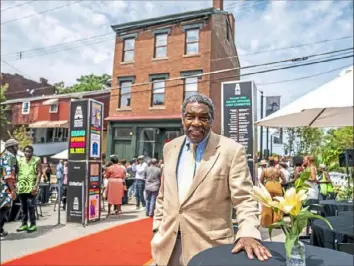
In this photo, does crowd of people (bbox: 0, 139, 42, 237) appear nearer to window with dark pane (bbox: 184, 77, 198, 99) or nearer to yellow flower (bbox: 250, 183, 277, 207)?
yellow flower (bbox: 250, 183, 277, 207)

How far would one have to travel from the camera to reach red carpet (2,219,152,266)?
496 centimetres

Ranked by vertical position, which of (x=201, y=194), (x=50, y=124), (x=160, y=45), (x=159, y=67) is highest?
(x=160, y=45)

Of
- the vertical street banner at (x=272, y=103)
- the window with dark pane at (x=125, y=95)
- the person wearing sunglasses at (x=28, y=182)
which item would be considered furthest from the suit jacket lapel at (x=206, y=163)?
the window with dark pane at (x=125, y=95)

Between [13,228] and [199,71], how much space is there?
14275mm

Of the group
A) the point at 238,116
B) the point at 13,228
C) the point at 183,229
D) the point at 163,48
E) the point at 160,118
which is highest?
the point at 163,48

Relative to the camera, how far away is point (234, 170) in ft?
6.28

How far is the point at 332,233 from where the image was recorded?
352 centimetres

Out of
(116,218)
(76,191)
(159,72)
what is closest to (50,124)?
(159,72)

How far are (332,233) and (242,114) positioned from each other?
4.10 meters

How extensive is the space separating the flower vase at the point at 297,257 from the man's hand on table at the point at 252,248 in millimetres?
162

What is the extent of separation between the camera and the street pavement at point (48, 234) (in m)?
5.62

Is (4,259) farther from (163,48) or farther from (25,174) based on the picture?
(163,48)

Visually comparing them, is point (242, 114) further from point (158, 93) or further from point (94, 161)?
point (158, 93)

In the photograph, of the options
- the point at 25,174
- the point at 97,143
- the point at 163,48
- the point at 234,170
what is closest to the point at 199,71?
the point at 163,48
